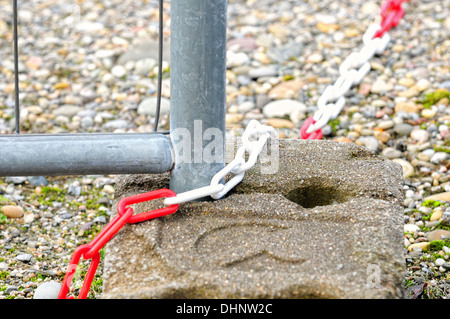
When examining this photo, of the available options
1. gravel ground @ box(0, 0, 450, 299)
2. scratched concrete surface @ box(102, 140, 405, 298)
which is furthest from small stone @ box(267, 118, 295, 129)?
scratched concrete surface @ box(102, 140, 405, 298)

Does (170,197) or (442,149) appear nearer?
(170,197)

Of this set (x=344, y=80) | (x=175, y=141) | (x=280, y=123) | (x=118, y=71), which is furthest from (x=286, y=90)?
(x=175, y=141)

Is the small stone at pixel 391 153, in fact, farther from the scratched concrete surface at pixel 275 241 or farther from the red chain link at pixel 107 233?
the red chain link at pixel 107 233

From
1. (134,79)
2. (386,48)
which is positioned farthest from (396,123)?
(134,79)

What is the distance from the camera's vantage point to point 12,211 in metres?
2.17

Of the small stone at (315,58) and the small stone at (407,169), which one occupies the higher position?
the small stone at (315,58)

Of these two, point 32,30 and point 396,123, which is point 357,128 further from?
point 32,30

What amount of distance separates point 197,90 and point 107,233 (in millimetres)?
408

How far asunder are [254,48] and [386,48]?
715 mm

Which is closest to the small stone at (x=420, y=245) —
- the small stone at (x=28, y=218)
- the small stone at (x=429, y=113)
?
the small stone at (x=429, y=113)

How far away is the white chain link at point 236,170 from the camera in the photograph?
1.53m

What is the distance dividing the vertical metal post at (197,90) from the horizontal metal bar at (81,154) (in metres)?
0.06

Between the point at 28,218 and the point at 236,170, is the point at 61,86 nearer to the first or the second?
the point at 28,218

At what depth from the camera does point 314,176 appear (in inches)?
68.6
